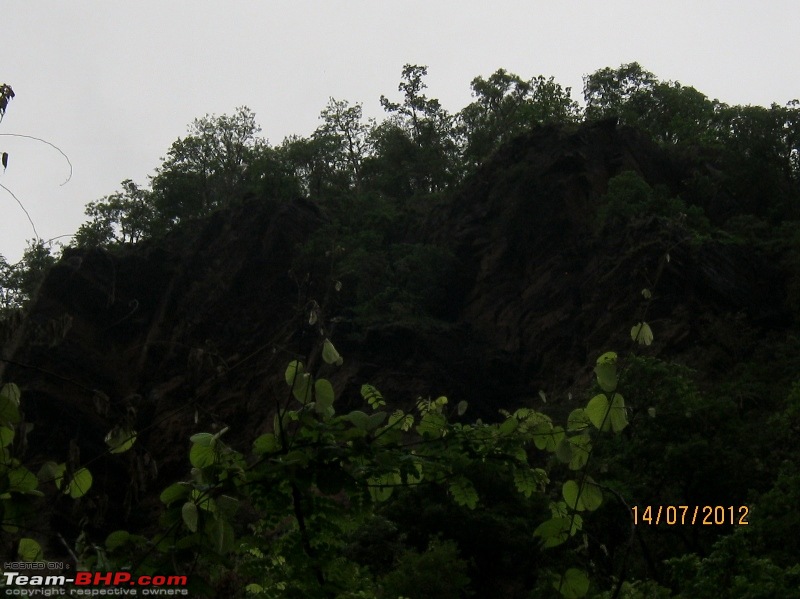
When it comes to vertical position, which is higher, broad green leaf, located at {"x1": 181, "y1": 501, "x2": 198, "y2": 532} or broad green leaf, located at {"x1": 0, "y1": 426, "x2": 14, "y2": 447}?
broad green leaf, located at {"x1": 0, "y1": 426, "x2": 14, "y2": 447}

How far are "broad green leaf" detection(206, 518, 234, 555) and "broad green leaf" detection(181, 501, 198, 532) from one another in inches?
2.8

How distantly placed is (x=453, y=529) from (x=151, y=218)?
32.0 metres

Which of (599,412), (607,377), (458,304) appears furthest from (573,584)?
(458,304)

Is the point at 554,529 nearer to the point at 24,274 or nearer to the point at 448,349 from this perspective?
the point at 448,349

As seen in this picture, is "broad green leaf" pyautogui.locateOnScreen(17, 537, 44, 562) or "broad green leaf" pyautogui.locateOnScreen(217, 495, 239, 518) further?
"broad green leaf" pyautogui.locateOnScreen(17, 537, 44, 562)

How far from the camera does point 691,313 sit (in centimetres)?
2784

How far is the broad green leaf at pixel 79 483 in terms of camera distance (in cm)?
273

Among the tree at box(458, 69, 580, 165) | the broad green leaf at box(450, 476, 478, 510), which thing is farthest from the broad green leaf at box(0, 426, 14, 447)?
the tree at box(458, 69, 580, 165)

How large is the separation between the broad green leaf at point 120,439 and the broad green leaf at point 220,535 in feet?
1.33

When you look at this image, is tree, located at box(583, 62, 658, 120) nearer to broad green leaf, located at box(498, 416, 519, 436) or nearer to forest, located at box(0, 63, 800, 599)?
forest, located at box(0, 63, 800, 599)

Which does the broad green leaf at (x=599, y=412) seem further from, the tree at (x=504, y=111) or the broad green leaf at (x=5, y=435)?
the tree at (x=504, y=111)

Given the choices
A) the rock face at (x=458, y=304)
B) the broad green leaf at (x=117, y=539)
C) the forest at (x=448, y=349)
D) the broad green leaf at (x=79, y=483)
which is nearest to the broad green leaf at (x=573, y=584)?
the forest at (x=448, y=349)

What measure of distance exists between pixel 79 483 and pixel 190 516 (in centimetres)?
55

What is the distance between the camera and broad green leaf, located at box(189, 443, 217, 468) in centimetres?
262
